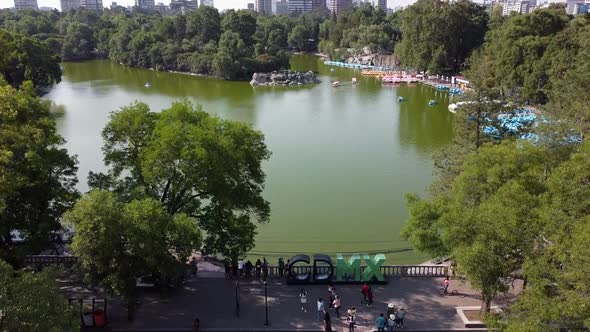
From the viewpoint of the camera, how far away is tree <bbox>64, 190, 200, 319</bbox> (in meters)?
13.1

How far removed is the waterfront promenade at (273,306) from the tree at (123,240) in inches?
66.7

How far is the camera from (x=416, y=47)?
7069 cm

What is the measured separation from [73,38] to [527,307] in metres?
106

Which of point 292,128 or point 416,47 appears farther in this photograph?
point 416,47

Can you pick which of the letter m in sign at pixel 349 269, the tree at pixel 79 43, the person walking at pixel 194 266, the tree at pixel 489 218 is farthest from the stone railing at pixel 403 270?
the tree at pixel 79 43

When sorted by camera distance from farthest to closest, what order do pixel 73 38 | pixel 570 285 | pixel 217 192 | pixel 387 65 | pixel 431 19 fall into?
1. pixel 73 38
2. pixel 387 65
3. pixel 431 19
4. pixel 217 192
5. pixel 570 285

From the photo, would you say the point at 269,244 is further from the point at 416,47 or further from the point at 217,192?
the point at 416,47

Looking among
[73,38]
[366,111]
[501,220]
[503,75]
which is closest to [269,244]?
[501,220]

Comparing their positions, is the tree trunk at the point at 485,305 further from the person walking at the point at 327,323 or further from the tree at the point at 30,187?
the tree at the point at 30,187

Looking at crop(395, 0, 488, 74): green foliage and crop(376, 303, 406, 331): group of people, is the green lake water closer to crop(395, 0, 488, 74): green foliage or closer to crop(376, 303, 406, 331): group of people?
crop(395, 0, 488, 74): green foliage

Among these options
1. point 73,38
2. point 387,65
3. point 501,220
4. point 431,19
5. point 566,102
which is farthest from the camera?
point 73,38

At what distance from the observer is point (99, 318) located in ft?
48.7

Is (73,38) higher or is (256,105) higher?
(73,38)

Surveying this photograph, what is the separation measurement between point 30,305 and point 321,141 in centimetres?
3137
